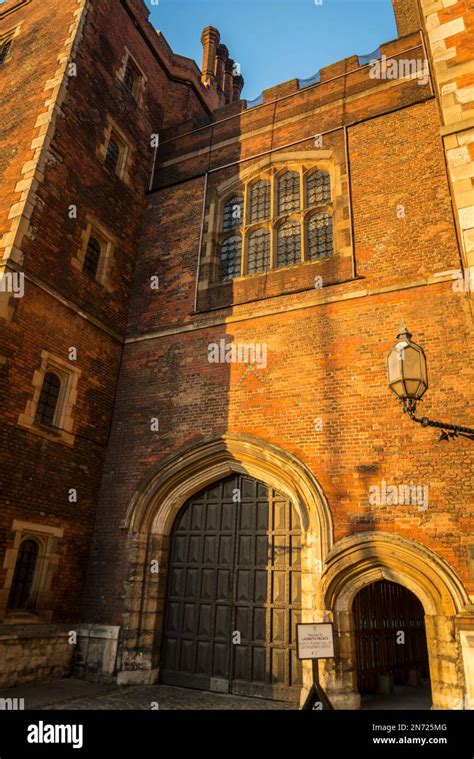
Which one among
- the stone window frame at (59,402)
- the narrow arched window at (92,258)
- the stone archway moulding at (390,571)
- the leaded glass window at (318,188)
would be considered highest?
the leaded glass window at (318,188)

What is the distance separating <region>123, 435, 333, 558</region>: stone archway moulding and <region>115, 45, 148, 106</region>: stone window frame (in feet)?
33.1

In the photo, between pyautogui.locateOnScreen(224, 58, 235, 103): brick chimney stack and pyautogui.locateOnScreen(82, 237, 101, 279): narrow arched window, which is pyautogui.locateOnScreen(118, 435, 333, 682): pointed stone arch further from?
pyautogui.locateOnScreen(224, 58, 235, 103): brick chimney stack

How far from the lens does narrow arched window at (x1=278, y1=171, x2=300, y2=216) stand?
35.5ft

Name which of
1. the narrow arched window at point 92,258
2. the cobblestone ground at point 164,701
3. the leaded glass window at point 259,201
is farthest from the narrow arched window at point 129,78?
the cobblestone ground at point 164,701

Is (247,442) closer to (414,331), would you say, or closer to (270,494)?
(270,494)

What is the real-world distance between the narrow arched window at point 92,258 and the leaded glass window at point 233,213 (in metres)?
2.91

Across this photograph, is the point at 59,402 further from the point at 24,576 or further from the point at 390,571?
the point at 390,571

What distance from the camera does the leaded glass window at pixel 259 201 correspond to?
1116 centimetres

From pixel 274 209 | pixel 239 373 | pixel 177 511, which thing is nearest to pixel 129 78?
pixel 274 209

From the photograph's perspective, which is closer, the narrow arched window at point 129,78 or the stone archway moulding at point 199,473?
the stone archway moulding at point 199,473

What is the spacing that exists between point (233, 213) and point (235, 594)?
8.19m

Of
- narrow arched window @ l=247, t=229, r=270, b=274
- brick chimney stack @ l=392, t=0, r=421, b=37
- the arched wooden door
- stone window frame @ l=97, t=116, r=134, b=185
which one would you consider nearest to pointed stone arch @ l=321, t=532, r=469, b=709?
the arched wooden door

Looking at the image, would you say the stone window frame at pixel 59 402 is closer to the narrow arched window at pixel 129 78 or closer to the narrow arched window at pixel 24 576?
the narrow arched window at pixel 24 576
